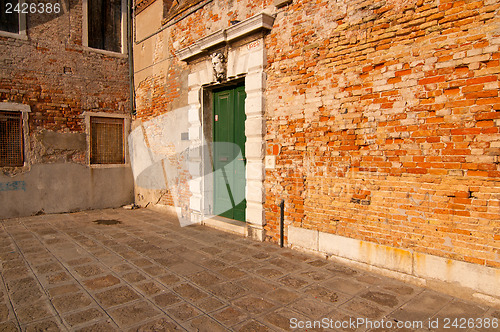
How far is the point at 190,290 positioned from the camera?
3195 mm

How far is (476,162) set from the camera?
296 cm

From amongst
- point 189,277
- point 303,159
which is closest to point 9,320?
point 189,277

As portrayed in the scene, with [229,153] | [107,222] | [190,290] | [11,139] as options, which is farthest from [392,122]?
[11,139]

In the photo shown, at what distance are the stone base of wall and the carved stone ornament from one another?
3.14 meters

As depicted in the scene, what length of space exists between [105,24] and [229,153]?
5.71 meters

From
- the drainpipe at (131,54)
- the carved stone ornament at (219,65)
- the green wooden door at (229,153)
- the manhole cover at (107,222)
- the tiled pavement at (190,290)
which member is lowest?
the manhole cover at (107,222)

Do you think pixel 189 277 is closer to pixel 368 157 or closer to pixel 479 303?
pixel 368 157

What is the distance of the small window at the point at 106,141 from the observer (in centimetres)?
799

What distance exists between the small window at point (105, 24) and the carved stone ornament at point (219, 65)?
14.4ft

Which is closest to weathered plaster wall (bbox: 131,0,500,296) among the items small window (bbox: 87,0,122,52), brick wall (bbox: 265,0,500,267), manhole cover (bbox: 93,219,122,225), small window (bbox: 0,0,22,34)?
brick wall (bbox: 265,0,500,267)

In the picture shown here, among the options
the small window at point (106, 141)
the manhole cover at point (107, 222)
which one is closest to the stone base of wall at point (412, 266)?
the manhole cover at point (107, 222)

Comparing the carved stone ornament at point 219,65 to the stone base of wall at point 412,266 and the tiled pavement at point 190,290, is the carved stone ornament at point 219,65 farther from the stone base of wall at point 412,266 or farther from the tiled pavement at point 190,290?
the stone base of wall at point 412,266

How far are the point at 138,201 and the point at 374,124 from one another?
22.4 feet

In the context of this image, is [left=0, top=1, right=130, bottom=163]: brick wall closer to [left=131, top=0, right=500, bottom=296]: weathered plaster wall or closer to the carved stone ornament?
the carved stone ornament
